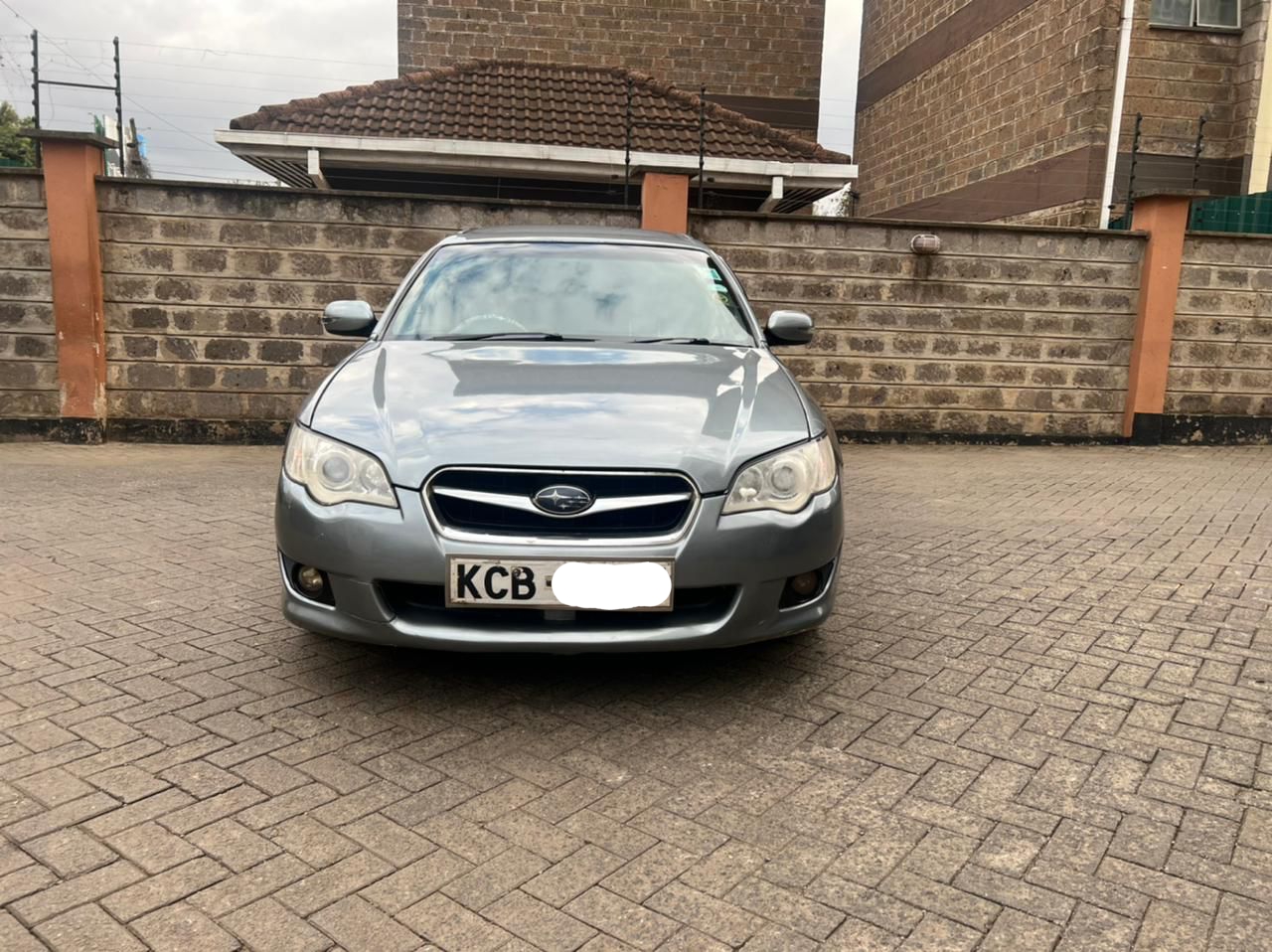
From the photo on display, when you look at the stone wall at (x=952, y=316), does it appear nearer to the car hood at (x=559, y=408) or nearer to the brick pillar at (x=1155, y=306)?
the brick pillar at (x=1155, y=306)

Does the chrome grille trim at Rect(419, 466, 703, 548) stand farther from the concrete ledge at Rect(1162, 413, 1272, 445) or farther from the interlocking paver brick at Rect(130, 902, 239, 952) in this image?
the concrete ledge at Rect(1162, 413, 1272, 445)

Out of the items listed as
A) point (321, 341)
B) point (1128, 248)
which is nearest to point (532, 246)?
point (321, 341)

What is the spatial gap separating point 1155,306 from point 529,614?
27.8ft

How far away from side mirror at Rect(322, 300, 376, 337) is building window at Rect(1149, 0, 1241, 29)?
1406cm

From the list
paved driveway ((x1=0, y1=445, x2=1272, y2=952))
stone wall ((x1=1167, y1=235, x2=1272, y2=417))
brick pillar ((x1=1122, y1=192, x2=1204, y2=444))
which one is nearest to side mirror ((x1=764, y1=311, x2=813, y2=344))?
paved driveway ((x1=0, y1=445, x2=1272, y2=952))

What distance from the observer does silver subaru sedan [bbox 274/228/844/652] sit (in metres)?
2.86

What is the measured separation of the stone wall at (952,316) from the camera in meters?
A: 9.07

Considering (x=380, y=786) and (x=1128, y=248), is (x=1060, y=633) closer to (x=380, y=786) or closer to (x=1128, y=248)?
(x=380, y=786)

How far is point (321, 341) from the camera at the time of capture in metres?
8.51

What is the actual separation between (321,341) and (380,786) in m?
6.54

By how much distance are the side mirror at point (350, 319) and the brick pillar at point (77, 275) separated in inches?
191

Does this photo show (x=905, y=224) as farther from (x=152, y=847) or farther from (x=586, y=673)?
(x=152, y=847)

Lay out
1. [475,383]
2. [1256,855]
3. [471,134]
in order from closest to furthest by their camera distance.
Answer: [1256,855] < [475,383] < [471,134]

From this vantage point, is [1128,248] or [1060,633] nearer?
[1060,633]
